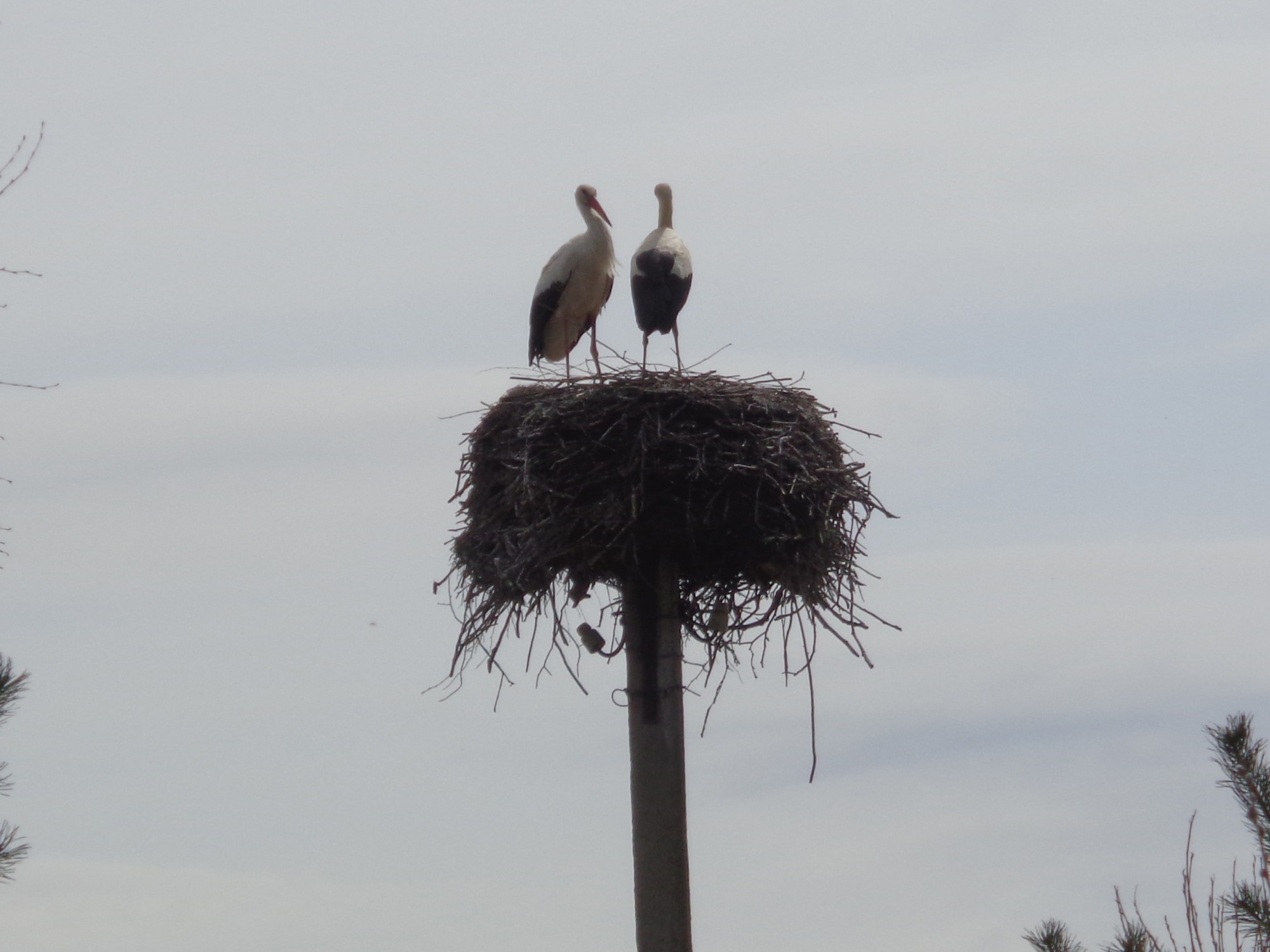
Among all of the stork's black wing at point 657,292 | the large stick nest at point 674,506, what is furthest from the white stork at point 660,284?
the large stick nest at point 674,506

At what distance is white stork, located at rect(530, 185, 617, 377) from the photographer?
10.8 m

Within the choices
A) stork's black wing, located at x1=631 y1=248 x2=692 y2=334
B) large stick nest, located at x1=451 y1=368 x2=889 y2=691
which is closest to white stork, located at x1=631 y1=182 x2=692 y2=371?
stork's black wing, located at x1=631 y1=248 x2=692 y2=334

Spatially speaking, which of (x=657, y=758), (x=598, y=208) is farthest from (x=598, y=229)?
(x=657, y=758)

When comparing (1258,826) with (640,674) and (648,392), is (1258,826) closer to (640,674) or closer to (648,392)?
(640,674)

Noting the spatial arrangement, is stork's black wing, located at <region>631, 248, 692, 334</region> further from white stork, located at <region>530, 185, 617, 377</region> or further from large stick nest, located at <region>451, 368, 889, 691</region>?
large stick nest, located at <region>451, 368, 889, 691</region>

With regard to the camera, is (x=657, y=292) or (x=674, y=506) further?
(x=657, y=292)

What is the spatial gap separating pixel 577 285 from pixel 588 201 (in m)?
0.57

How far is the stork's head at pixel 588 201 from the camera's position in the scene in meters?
11.0

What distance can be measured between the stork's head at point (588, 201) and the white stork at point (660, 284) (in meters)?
0.45

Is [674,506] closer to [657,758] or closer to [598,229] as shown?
[657,758]

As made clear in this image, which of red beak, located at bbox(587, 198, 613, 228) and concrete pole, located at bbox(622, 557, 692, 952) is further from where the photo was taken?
red beak, located at bbox(587, 198, 613, 228)

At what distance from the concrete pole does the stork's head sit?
382 cm

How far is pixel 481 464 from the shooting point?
830cm

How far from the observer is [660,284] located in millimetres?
10445
